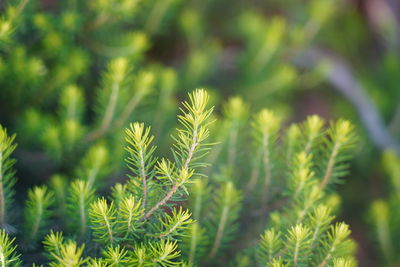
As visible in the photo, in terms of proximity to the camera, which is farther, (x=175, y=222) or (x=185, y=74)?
(x=185, y=74)

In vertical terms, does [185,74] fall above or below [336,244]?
above

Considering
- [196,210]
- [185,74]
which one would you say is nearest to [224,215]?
[196,210]

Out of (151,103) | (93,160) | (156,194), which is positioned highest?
(151,103)

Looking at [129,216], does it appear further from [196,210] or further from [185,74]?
[185,74]

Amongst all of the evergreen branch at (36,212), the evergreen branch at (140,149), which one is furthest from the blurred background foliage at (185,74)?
the evergreen branch at (140,149)

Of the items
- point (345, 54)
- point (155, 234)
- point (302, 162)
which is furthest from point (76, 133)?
point (345, 54)

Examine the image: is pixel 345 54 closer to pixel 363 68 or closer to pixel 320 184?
pixel 363 68

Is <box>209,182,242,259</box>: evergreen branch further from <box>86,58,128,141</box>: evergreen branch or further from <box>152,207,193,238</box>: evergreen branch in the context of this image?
<box>86,58,128,141</box>: evergreen branch

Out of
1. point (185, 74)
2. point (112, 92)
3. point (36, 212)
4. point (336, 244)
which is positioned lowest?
point (336, 244)
